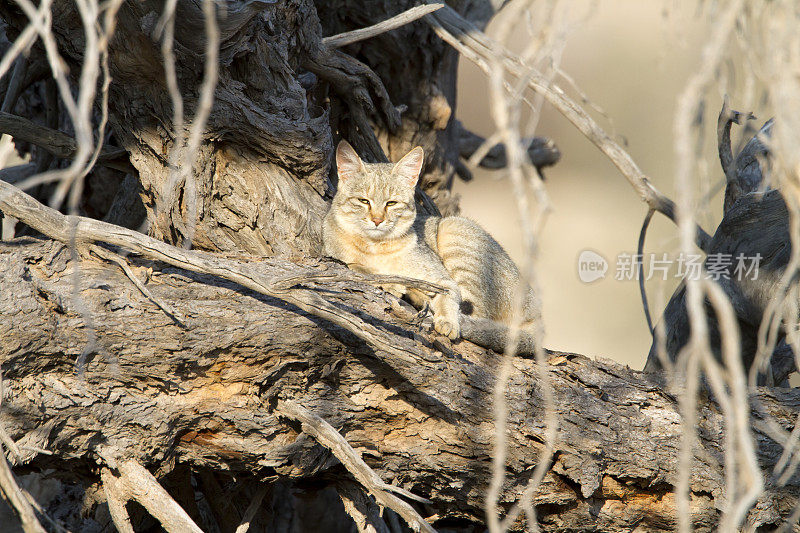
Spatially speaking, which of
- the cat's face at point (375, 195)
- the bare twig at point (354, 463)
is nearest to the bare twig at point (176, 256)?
the bare twig at point (354, 463)

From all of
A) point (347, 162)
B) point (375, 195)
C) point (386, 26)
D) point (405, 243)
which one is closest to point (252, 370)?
point (405, 243)

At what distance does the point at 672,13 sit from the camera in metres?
1.57

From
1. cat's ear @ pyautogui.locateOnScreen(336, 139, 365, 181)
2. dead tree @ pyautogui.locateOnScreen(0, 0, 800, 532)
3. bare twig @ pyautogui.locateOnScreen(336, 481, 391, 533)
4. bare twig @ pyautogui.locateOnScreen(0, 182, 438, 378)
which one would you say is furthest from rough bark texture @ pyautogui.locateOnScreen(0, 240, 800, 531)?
cat's ear @ pyautogui.locateOnScreen(336, 139, 365, 181)

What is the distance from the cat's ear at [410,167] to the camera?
389cm

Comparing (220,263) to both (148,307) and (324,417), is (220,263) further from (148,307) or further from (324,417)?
(324,417)

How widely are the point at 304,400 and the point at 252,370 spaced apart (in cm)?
23

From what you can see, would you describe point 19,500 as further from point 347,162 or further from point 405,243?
point 347,162

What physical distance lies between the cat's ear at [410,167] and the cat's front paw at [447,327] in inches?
51.1

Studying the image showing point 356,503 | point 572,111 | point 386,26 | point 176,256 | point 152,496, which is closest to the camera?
point 176,256

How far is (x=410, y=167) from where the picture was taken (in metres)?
3.94

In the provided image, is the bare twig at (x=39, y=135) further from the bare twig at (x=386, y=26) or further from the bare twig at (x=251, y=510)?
the bare twig at (x=251, y=510)

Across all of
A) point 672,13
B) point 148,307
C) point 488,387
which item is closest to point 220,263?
point 148,307

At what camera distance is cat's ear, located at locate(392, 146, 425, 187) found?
12.7 ft

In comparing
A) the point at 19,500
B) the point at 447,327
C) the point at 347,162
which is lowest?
the point at 19,500
